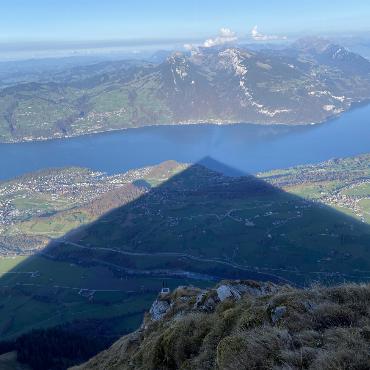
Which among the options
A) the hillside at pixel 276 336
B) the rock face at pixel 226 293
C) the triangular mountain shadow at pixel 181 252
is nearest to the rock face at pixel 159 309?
the rock face at pixel 226 293

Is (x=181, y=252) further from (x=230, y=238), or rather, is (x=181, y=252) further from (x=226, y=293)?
(x=226, y=293)

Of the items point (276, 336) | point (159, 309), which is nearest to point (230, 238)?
point (159, 309)

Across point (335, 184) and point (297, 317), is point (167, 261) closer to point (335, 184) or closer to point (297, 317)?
point (335, 184)

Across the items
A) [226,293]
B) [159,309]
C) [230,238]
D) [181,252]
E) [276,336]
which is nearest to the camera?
[276,336]

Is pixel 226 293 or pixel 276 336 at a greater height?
pixel 276 336

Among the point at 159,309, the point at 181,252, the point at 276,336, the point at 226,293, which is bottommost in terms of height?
the point at 181,252

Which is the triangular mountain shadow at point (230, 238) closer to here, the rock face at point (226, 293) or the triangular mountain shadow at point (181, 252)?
the triangular mountain shadow at point (181, 252)
